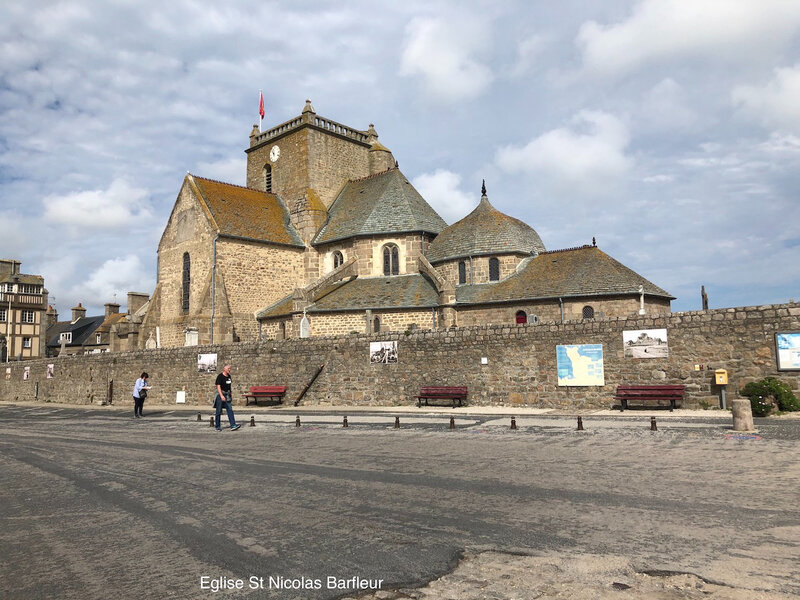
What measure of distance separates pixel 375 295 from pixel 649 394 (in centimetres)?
1750

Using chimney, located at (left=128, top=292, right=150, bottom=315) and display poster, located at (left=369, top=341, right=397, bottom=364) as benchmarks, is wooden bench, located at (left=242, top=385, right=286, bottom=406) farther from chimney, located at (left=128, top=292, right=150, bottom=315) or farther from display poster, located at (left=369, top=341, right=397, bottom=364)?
chimney, located at (left=128, top=292, right=150, bottom=315)

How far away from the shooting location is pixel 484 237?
31234 millimetres

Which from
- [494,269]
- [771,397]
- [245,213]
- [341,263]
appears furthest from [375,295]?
[771,397]

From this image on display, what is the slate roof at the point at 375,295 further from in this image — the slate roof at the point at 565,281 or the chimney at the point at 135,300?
the chimney at the point at 135,300

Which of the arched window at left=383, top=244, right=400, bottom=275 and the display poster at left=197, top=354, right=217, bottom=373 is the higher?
the arched window at left=383, top=244, right=400, bottom=275

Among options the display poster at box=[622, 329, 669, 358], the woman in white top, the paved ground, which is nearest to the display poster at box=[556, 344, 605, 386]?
the display poster at box=[622, 329, 669, 358]

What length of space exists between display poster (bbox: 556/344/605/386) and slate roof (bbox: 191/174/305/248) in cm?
2303

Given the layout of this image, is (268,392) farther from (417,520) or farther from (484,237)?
(417,520)

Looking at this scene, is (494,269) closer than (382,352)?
No

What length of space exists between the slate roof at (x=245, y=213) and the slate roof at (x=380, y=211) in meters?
2.58

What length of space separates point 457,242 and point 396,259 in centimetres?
438

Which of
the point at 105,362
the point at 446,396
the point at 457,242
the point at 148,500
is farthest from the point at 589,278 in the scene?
the point at 105,362

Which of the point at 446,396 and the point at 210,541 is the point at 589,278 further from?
the point at 210,541

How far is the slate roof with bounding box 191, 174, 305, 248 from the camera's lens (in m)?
34.8
